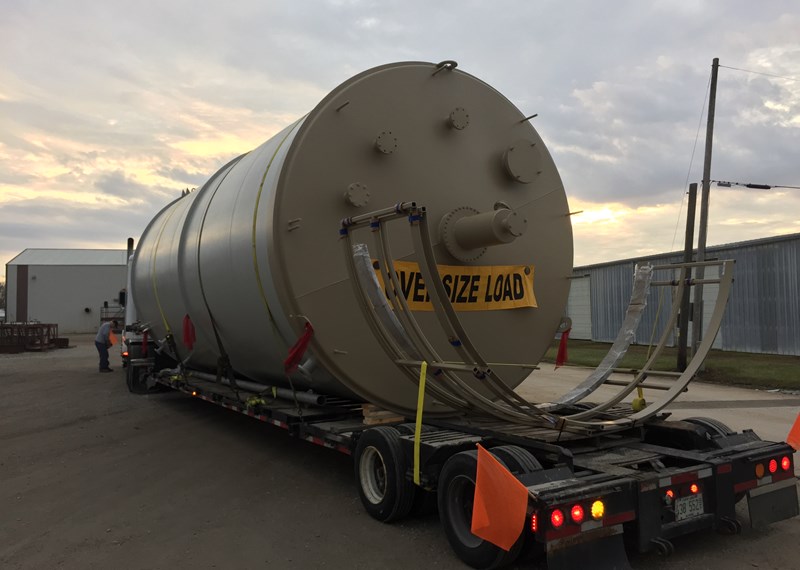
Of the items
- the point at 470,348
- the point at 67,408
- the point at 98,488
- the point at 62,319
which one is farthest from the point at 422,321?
the point at 62,319

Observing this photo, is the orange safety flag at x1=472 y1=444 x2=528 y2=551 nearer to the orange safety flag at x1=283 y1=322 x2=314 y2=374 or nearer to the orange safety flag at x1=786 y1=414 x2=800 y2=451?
the orange safety flag at x1=283 y1=322 x2=314 y2=374

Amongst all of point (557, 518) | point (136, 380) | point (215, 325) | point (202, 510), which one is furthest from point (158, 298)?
point (557, 518)

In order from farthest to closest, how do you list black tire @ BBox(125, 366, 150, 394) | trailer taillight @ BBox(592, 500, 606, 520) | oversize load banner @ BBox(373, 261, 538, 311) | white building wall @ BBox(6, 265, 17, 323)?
white building wall @ BBox(6, 265, 17, 323) < black tire @ BBox(125, 366, 150, 394) < oversize load banner @ BBox(373, 261, 538, 311) < trailer taillight @ BBox(592, 500, 606, 520)

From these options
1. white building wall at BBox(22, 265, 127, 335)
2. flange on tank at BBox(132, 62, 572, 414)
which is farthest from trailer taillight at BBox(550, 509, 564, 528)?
white building wall at BBox(22, 265, 127, 335)

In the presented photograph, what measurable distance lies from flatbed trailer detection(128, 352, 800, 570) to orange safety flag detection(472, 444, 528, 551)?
0.14m

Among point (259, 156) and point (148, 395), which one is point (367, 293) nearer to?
point (259, 156)

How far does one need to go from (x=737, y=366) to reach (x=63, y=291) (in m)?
50.4

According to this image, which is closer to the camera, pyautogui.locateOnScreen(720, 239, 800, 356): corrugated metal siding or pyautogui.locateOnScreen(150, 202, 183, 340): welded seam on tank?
pyautogui.locateOnScreen(150, 202, 183, 340): welded seam on tank

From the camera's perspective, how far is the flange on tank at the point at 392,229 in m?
5.44

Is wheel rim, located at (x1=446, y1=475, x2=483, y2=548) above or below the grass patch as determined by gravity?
above

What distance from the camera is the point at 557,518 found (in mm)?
3574

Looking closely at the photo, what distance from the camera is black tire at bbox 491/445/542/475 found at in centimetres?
404

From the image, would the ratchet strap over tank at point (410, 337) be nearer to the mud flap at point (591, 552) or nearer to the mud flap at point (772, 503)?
the mud flap at point (591, 552)

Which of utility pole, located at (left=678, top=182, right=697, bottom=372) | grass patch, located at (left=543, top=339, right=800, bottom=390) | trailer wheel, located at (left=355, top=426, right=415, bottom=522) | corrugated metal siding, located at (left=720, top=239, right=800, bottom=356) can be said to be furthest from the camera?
corrugated metal siding, located at (left=720, top=239, right=800, bottom=356)
